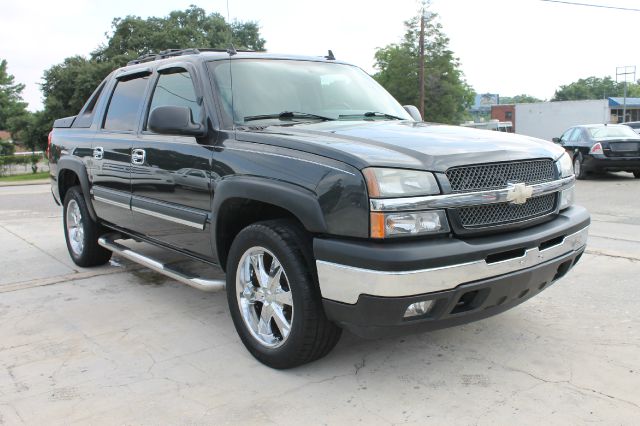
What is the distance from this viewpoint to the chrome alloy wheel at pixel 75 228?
19.0 ft

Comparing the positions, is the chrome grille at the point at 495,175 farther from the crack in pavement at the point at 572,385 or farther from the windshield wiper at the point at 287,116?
the windshield wiper at the point at 287,116

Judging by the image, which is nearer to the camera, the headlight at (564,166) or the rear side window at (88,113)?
the headlight at (564,166)

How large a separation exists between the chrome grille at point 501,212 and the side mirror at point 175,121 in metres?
1.77

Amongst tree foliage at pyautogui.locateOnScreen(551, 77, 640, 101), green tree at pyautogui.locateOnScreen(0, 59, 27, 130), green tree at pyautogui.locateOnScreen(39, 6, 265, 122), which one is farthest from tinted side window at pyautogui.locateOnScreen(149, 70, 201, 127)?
tree foliage at pyautogui.locateOnScreen(551, 77, 640, 101)

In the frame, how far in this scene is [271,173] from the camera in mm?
3096

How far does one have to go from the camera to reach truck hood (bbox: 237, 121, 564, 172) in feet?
9.16

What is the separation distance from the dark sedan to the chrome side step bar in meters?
11.6

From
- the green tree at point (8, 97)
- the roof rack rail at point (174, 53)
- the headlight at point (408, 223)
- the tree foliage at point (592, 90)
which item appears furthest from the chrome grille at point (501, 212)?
the tree foliage at point (592, 90)

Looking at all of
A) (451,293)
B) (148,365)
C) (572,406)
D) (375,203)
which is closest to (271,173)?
(375,203)

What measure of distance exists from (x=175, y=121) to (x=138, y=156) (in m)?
0.93

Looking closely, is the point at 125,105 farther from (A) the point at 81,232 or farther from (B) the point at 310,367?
(B) the point at 310,367

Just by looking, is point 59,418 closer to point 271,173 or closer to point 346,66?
point 271,173

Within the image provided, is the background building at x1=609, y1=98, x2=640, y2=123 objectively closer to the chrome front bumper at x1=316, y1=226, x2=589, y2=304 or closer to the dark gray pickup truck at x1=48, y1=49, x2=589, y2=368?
the dark gray pickup truck at x1=48, y1=49, x2=589, y2=368

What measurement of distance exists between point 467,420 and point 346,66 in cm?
307
